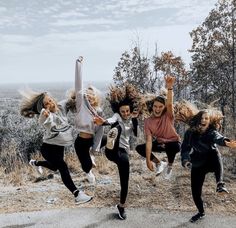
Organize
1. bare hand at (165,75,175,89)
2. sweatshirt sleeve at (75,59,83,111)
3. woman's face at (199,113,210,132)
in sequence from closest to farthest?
bare hand at (165,75,175,89), sweatshirt sleeve at (75,59,83,111), woman's face at (199,113,210,132)

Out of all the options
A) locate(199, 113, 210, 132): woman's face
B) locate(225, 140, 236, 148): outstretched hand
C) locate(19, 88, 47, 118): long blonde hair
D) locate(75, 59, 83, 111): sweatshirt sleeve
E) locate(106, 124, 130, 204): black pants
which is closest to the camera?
locate(225, 140, 236, 148): outstretched hand

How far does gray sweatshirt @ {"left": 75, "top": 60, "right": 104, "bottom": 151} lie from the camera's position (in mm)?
5418

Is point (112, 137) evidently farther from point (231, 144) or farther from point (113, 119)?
point (231, 144)

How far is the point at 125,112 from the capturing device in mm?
5520

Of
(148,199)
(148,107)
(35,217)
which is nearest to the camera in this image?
(148,107)

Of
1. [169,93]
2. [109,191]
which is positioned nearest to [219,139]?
[169,93]

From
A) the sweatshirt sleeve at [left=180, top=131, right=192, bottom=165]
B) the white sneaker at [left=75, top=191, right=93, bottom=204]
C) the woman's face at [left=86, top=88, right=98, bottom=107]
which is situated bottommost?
the white sneaker at [left=75, top=191, right=93, bottom=204]

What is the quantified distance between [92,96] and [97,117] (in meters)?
0.48

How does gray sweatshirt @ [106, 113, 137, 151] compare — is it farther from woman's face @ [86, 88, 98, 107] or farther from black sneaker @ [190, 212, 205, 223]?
black sneaker @ [190, 212, 205, 223]

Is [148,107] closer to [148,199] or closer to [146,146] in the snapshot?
[146,146]

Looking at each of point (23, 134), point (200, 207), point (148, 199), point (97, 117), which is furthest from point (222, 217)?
point (23, 134)

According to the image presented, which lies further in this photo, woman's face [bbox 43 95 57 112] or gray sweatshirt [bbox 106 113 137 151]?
woman's face [bbox 43 95 57 112]

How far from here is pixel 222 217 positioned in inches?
260

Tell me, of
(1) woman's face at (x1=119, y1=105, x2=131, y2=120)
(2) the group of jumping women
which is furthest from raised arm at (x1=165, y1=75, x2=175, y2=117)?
(1) woman's face at (x1=119, y1=105, x2=131, y2=120)
